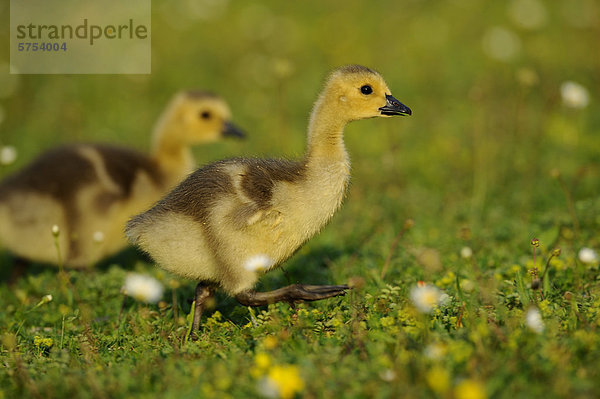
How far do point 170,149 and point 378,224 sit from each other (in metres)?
2.19

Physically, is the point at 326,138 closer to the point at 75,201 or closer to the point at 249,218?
the point at 249,218

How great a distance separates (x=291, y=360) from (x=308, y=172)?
1.22 m

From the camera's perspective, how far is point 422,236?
5672mm

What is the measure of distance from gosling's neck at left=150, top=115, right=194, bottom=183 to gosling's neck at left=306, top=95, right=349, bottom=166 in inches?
108

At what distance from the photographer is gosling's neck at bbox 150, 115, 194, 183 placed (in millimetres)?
6762

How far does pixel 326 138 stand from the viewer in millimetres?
4234

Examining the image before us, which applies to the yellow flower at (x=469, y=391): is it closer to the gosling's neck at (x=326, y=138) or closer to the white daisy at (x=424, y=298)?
the white daisy at (x=424, y=298)

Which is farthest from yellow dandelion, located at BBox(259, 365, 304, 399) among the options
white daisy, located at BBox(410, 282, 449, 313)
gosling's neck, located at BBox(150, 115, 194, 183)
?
gosling's neck, located at BBox(150, 115, 194, 183)

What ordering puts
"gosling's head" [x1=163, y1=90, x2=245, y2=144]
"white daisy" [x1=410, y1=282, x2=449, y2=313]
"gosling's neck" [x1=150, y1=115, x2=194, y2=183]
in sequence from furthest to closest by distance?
"gosling's head" [x1=163, y1=90, x2=245, y2=144] → "gosling's neck" [x1=150, y1=115, x2=194, y2=183] → "white daisy" [x1=410, y1=282, x2=449, y2=313]

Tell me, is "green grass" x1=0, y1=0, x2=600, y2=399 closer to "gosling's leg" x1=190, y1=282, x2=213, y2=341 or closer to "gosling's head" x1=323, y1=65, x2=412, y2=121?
"gosling's leg" x1=190, y1=282, x2=213, y2=341

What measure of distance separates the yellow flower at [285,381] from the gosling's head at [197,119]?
4411 millimetres

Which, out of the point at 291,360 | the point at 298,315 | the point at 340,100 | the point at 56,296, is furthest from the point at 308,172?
the point at 56,296

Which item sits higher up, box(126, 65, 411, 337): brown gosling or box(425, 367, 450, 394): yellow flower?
box(126, 65, 411, 337): brown gosling

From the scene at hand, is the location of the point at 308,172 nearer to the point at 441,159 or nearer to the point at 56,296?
the point at 56,296
